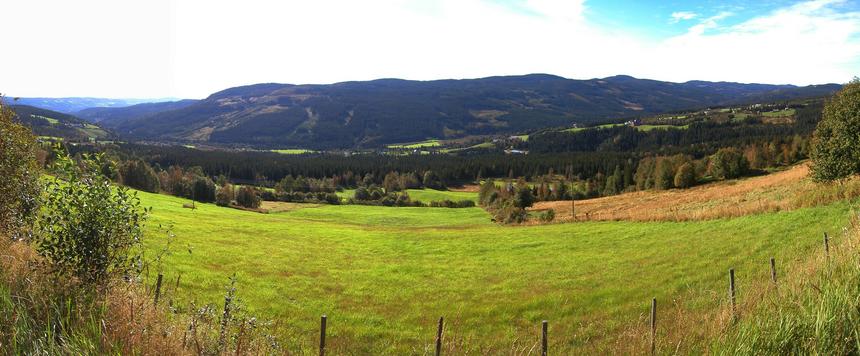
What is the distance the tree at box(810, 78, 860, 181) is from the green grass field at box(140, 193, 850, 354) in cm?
1048

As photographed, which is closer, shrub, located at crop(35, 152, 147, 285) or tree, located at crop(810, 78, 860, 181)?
shrub, located at crop(35, 152, 147, 285)

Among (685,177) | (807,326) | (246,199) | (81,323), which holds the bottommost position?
(246,199)

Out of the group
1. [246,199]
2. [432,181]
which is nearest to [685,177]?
[432,181]

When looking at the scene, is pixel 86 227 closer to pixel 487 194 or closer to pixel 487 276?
pixel 487 276

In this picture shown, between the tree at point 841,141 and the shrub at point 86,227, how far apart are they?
46778 mm

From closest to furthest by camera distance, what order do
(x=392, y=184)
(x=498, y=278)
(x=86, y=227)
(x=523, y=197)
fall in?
(x=86, y=227)
(x=498, y=278)
(x=523, y=197)
(x=392, y=184)

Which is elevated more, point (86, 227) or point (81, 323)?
point (86, 227)

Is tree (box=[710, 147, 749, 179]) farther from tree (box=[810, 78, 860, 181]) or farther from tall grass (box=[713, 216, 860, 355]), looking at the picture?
tall grass (box=[713, 216, 860, 355])

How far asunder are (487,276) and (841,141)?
3175 centimetres

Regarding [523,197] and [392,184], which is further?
[392,184]

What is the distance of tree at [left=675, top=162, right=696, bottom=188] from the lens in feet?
336

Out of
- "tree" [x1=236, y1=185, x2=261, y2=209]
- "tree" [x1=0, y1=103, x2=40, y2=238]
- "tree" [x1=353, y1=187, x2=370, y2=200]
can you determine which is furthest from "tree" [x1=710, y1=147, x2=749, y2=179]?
"tree" [x1=0, y1=103, x2=40, y2=238]

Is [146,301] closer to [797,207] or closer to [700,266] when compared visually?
[700,266]

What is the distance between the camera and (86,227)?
903 cm
